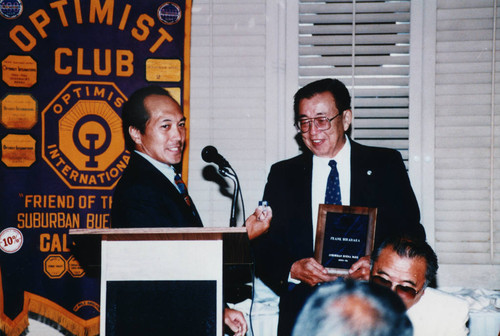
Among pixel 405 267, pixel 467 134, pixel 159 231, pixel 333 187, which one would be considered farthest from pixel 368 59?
pixel 159 231

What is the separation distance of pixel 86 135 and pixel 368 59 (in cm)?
218

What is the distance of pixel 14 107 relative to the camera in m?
3.37

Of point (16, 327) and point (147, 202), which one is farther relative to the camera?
point (16, 327)

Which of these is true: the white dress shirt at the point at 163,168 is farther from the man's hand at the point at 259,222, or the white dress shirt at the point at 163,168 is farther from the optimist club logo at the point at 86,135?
the optimist club logo at the point at 86,135

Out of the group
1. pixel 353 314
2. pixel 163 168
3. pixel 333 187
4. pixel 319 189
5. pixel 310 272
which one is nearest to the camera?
pixel 353 314

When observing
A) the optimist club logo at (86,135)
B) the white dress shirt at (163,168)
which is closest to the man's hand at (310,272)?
the white dress shirt at (163,168)

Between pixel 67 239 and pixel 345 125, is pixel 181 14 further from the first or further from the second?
pixel 67 239

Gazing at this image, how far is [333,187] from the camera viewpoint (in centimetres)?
275

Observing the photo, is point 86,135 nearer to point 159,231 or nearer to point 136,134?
point 136,134

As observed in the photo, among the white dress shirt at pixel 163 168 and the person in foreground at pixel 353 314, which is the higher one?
the white dress shirt at pixel 163 168

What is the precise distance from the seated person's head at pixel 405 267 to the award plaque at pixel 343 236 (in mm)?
408

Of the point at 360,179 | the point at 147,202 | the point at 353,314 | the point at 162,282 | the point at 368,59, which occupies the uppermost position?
the point at 368,59

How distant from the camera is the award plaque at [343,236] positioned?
2.43 meters

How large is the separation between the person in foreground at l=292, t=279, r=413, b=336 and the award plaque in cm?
139
